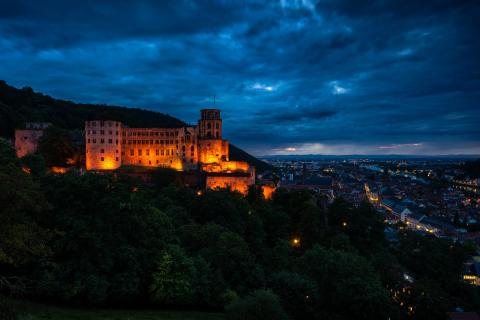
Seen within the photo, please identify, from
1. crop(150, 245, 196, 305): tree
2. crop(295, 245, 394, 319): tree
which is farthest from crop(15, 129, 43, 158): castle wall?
crop(295, 245, 394, 319): tree

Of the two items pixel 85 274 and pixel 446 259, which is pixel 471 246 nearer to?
pixel 446 259

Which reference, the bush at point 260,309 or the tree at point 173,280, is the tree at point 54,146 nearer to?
the tree at point 173,280

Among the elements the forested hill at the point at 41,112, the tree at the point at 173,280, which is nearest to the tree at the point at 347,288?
the tree at the point at 173,280

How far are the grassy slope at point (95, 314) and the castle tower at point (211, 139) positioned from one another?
5457cm

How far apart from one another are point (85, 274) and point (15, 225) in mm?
7889

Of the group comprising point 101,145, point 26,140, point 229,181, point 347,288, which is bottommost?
point 347,288

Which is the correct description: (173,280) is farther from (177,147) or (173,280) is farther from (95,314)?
(177,147)

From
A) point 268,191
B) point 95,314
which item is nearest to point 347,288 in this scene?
point 95,314

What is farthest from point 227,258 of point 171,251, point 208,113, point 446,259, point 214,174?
point 208,113

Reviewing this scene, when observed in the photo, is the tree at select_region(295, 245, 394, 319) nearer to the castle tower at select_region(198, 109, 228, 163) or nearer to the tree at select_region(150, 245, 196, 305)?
the tree at select_region(150, 245, 196, 305)

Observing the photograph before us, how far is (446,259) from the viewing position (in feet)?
195

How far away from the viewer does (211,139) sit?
7950 cm

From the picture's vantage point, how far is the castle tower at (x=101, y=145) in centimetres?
7200

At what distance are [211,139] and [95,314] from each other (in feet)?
196
